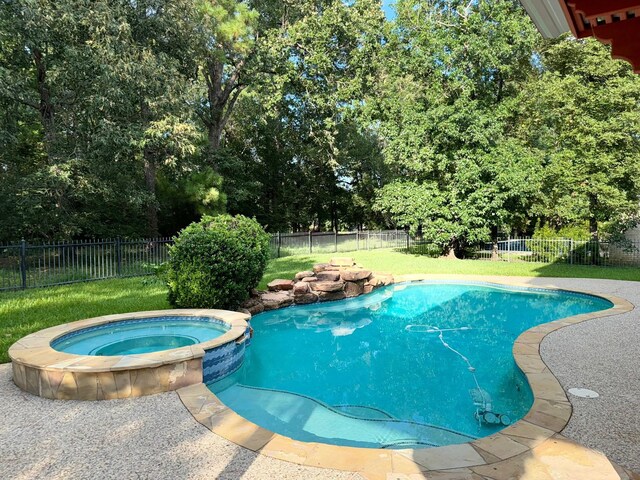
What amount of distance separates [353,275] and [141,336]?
19.5 feet

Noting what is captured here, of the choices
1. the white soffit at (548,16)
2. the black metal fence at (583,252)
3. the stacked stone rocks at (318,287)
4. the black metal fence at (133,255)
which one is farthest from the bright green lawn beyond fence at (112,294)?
the white soffit at (548,16)

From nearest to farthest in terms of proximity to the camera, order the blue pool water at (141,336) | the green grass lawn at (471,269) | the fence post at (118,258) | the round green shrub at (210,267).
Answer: the blue pool water at (141,336) < the round green shrub at (210,267) < the fence post at (118,258) < the green grass lawn at (471,269)

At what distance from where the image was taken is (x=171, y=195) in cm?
1895

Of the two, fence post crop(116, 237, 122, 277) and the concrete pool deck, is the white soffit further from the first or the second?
fence post crop(116, 237, 122, 277)

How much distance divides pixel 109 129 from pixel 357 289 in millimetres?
9489

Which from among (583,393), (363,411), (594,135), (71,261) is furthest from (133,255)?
(594,135)

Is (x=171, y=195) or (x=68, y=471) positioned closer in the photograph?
(x=68, y=471)

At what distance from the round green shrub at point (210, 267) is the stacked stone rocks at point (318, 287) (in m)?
0.94

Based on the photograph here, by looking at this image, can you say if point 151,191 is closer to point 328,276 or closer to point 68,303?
point 68,303

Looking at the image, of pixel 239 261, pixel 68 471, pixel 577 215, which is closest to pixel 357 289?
pixel 239 261

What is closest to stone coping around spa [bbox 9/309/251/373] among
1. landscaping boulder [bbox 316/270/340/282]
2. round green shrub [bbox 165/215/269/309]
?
round green shrub [bbox 165/215/269/309]

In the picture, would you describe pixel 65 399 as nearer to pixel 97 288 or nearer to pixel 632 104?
pixel 97 288

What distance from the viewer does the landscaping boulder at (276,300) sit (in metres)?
8.55

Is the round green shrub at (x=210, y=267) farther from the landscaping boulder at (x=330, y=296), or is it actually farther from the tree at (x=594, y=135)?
the tree at (x=594, y=135)
